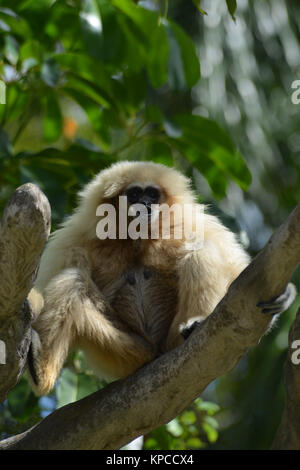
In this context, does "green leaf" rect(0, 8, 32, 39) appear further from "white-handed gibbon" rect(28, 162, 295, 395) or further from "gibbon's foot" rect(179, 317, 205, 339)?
"gibbon's foot" rect(179, 317, 205, 339)

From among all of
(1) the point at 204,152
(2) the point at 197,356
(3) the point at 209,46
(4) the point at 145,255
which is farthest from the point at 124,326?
(3) the point at 209,46

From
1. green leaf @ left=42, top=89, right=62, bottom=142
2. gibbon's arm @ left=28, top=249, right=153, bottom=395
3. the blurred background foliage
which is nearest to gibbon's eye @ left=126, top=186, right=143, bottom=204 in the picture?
the blurred background foliage

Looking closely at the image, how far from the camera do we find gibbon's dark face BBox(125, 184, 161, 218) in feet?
15.6

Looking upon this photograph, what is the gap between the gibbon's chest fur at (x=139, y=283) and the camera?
168 inches

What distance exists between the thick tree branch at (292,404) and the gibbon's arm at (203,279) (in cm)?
56

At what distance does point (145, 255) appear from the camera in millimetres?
4453

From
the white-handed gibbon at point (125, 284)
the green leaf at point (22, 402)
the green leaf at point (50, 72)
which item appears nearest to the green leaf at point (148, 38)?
the green leaf at point (50, 72)

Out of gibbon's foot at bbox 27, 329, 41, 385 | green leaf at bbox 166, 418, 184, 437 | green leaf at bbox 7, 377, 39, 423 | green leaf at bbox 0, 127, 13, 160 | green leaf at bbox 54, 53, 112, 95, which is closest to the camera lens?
gibbon's foot at bbox 27, 329, 41, 385

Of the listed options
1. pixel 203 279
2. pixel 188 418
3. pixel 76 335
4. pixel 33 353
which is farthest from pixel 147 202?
pixel 188 418

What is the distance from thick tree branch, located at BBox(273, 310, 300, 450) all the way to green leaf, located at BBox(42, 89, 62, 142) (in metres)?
2.67

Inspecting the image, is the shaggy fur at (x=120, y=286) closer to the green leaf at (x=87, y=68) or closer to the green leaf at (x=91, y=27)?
the green leaf at (x=87, y=68)

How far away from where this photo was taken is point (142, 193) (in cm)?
481
